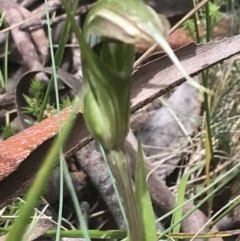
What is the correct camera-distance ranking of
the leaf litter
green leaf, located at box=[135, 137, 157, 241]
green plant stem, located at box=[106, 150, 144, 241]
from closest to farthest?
green plant stem, located at box=[106, 150, 144, 241] < green leaf, located at box=[135, 137, 157, 241] < the leaf litter

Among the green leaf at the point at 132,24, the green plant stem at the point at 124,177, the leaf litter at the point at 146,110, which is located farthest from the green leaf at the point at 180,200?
the green leaf at the point at 132,24

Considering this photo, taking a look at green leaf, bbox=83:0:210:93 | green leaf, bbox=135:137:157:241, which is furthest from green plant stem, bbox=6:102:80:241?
green leaf, bbox=135:137:157:241

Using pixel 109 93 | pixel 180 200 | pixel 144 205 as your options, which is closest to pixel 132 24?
pixel 109 93

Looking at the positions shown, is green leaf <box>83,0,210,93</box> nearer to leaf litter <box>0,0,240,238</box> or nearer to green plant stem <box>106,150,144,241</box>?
green plant stem <box>106,150,144,241</box>

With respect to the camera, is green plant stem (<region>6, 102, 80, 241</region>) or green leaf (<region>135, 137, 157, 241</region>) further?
green leaf (<region>135, 137, 157, 241</region>)

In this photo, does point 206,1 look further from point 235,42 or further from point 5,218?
point 5,218
